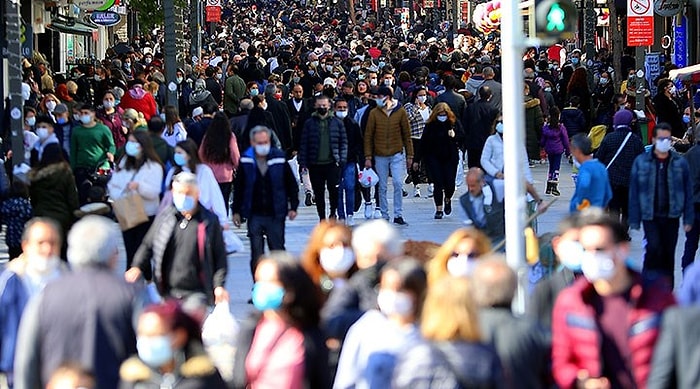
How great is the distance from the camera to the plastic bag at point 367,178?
63.1ft

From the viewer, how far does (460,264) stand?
9023 millimetres

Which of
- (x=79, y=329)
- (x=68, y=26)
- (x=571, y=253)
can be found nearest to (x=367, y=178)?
(x=571, y=253)

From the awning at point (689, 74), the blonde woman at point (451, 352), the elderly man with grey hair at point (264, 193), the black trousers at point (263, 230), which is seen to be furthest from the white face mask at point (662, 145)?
the awning at point (689, 74)

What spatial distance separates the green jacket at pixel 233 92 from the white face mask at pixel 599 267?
1855cm

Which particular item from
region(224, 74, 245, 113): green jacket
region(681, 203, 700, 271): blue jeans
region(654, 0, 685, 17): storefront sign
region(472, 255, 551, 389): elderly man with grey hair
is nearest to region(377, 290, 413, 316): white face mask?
region(472, 255, 551, 389): elderly man with grey hair

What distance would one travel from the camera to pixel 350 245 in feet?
30.7

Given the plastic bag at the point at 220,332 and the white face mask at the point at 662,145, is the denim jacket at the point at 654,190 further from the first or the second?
the plastic bag at the point at 220,332

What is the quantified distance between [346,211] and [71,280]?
10793mm

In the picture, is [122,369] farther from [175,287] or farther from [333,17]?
[333,17]

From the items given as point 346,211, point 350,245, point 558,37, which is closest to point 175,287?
point 350,245

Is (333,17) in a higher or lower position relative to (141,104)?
higher

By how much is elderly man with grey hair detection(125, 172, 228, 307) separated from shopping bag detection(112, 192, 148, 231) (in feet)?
9.08

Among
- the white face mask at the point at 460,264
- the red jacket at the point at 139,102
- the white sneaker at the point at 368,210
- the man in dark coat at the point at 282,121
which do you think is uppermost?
the red jacket at the point at 139,102

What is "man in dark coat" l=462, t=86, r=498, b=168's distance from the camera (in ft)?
70.5
